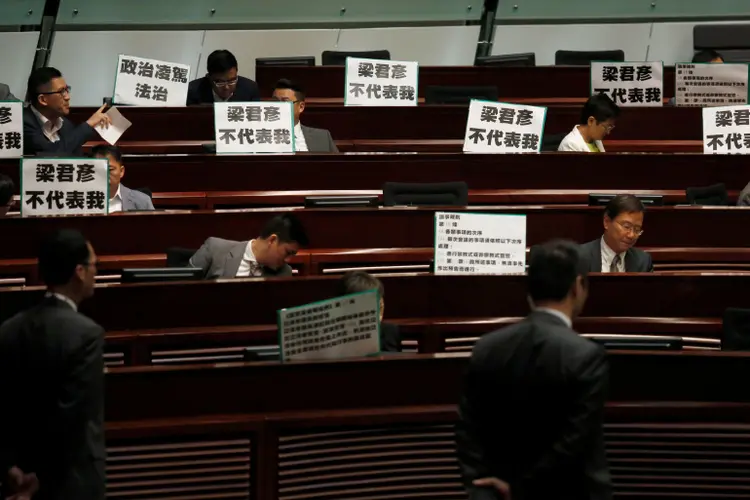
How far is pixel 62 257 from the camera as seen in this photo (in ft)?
10.2

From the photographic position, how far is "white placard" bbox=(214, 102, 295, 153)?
267 inches

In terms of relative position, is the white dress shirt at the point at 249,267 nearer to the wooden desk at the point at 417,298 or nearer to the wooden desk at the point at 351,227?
the wooden desk at the point at 417,298

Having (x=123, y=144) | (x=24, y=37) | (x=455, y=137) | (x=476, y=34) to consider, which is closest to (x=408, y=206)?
(x=455, y=137)

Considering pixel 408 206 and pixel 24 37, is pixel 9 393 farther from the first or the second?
pixel 24 37

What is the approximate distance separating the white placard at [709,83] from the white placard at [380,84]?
5.75 feet

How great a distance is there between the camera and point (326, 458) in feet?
11.9

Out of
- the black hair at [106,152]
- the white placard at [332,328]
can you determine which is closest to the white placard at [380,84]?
the black hair at [106,152]

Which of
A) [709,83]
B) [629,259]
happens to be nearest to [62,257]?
[629,259]

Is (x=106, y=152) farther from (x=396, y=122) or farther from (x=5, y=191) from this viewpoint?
(x=396, y=122)

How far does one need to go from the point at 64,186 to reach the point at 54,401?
2.89 metres

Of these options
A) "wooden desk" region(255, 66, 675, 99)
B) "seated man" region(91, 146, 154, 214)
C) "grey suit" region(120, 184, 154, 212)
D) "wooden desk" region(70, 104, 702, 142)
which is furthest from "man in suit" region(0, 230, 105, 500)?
"wooden desk" region(255, 66, 675, 99)

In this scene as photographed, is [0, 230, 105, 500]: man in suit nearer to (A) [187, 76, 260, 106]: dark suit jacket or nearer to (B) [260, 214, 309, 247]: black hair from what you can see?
(B) [260, 214, 309, 247]: black hair

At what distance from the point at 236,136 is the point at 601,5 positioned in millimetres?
4514

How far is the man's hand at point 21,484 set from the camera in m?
3.00
